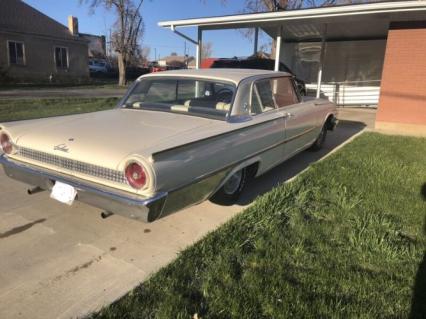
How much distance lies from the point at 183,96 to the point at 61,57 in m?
26.8

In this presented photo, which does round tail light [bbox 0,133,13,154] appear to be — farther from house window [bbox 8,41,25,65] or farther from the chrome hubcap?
house window [bbox 8,41,25,65]

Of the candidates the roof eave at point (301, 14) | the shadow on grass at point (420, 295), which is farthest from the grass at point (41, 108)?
the shadow on grass at point (420, 295)

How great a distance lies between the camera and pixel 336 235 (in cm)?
329

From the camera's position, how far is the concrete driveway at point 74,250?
2.39 meters

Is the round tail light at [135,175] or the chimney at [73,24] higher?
the chimney at [73,24]

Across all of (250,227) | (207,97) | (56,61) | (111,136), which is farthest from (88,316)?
(56,61)

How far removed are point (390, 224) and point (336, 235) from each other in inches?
23.3

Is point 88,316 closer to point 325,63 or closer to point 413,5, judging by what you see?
point 413,5

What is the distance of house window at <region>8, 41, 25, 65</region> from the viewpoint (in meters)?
23.8

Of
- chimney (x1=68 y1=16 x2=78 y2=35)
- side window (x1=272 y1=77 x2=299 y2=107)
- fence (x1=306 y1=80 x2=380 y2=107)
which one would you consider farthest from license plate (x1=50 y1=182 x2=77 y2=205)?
chimney (x1=68 y1=16 x2=78 y2=35)

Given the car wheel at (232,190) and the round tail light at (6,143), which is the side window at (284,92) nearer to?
the car wheel at (232,190)

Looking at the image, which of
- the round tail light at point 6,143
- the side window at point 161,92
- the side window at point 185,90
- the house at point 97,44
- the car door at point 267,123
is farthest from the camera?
the house at point 97,44

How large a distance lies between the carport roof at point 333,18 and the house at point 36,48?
56.9ft

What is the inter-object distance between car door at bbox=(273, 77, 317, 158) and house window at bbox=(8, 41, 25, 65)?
24.3 metres
